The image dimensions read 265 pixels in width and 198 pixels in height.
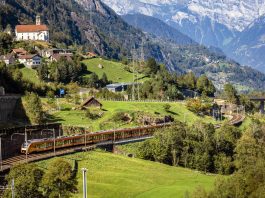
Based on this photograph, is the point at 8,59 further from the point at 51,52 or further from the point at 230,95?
the point at 230,95

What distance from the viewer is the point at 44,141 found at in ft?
233

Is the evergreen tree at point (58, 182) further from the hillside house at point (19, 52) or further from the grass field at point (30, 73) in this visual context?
the hillside house at point (19, 52)

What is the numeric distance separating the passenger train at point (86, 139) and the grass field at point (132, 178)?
11.0 ft

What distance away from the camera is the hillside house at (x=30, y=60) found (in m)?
141

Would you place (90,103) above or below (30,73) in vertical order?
below

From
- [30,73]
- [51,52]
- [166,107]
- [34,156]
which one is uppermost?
[51,52]

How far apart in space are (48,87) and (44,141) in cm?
4724

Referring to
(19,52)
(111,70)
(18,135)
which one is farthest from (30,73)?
(18,135)

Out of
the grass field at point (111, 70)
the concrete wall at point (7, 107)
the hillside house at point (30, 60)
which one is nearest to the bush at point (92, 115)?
the concrete wall at point (7, 107)

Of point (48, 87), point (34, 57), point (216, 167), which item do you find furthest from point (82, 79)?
point (216, 167)

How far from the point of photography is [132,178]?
2500 inches

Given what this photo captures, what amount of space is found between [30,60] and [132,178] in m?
84.1

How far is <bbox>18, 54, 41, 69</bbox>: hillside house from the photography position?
14060 centimetres

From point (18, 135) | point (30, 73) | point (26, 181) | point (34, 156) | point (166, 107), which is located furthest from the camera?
point (30, 73)
